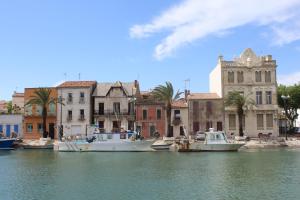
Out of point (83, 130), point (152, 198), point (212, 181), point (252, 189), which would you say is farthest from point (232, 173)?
point (83, 130)

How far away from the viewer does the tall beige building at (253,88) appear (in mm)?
69125

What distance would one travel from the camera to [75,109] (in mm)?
72375

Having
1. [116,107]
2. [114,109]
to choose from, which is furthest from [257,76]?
[114,109]

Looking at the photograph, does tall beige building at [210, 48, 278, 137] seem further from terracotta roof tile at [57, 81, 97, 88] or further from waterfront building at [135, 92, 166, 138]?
terracotta roof tile at [57, 81, 97, 88]

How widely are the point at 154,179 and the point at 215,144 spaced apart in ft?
83.1

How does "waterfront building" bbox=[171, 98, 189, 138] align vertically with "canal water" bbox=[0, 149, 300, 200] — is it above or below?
above

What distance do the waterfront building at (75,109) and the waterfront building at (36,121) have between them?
147 cm

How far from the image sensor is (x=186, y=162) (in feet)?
133

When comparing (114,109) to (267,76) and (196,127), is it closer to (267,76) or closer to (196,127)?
(196,127)

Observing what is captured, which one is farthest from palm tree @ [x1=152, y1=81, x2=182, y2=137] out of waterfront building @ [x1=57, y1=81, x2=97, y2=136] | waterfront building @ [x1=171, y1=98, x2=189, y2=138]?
waterfront building @ [x1=57, y1=81, x2=97, y2=136]

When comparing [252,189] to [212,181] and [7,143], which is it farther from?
[7,143]

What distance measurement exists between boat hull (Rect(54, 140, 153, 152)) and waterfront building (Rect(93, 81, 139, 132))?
13610mm

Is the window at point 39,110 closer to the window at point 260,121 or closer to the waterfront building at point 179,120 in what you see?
the waterfront building at point 179,120

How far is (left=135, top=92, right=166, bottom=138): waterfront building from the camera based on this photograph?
70.6 m
